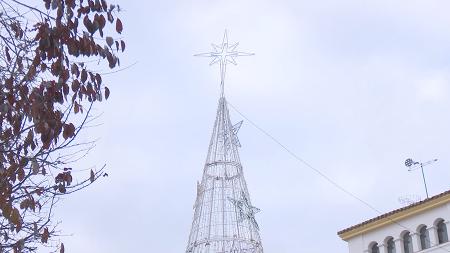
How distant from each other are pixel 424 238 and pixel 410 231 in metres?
0.77

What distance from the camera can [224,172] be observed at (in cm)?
4903

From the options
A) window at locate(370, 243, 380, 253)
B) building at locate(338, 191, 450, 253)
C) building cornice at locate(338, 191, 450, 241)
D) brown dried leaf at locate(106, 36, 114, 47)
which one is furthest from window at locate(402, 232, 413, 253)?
brown dried leaf at locate(106, 36, 114, 47)

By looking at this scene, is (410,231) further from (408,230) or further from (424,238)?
(424,238)

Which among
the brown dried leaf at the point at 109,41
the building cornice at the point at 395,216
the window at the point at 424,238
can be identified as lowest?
the brown dried leaf at the point at 109,41

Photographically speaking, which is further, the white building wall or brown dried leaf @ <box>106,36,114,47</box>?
the white building wall

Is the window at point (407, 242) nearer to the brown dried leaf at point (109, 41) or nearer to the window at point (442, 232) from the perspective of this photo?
the window at point (442, 232)

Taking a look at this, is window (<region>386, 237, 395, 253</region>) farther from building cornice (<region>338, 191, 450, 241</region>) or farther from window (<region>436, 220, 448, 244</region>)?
window (<region>436, 220, 448, 244</region>)

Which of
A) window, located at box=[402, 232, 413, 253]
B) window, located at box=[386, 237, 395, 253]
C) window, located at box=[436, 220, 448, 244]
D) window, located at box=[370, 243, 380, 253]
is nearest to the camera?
window, located at box=[436, 220, 448, 244]

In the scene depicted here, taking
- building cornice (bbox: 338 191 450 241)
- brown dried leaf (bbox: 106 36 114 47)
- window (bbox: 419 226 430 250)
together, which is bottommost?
brown dried leaf (bbox: 106 36 114 47)

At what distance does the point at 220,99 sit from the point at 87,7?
4362 cm

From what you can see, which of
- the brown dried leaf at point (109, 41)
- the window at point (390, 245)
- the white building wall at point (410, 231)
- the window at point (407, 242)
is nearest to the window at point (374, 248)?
the white building wall at point (410, 231)

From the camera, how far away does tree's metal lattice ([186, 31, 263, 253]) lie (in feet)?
149

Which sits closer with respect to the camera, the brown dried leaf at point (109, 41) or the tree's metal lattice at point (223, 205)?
the brown dried leaf at point (109, 41)

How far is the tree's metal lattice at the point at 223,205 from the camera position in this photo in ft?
149
